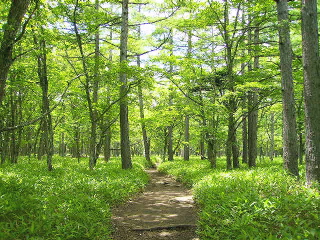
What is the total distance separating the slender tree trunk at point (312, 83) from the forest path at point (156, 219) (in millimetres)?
3242

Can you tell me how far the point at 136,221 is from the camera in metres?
5.93

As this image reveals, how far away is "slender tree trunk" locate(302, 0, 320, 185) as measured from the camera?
18.4 ft

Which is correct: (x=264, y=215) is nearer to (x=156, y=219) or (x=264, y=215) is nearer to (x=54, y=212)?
(x=156, y=219)

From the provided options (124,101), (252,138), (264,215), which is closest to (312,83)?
(264,215)

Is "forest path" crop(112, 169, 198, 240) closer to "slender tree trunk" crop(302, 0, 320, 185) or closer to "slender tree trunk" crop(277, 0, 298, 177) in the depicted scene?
"slender tree trunk" crop(302, 0, 320, 185)

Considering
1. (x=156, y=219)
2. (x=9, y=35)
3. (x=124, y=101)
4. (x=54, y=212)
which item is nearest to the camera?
(x=9, y=35)

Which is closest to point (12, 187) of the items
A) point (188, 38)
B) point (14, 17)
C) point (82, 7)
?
point (14, 17)

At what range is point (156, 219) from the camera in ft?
20.0

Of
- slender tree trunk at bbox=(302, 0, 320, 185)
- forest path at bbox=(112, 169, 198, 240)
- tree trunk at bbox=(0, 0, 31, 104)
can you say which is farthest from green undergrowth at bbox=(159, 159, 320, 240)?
tree trunk at bbox=(0, 0, 31, 104)

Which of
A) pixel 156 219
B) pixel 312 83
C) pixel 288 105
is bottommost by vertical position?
Result: pixel 156 219

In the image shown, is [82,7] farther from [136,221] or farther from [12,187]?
[136,221]

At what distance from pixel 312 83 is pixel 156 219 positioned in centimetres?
506

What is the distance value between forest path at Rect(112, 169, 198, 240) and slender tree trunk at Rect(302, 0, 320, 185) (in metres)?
3.24

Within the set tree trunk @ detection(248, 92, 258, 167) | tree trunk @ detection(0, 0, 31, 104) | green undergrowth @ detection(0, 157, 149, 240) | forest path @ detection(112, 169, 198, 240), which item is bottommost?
forest path @ detection(112, 169, 198, 240)
